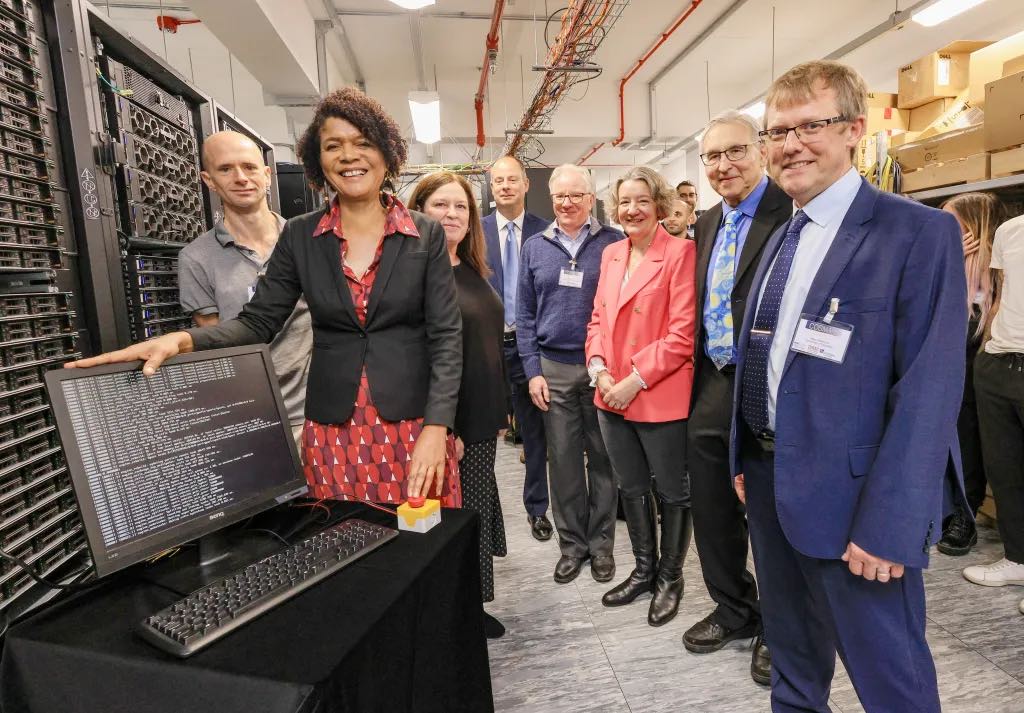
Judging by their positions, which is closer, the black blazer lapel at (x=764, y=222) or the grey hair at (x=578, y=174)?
the black blazer lapel at (x=764, y=222)

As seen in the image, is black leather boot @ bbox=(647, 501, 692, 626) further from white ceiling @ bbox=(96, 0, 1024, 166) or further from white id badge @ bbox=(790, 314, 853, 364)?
white ceiling @ bbox=(96, 0, 1024, 166)

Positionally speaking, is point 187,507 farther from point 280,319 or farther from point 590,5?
point 590,5

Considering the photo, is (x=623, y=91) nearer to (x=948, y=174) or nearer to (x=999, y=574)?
(x=948, y=174)

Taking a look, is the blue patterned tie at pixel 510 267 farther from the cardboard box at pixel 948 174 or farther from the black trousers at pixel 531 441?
A: the cardboard box at pixel 948 174

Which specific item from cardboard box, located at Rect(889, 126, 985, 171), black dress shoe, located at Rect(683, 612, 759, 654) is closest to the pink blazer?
black dress shoe, located at Rect(683, 612, 759, 654)

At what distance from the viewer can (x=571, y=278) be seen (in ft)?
7.22

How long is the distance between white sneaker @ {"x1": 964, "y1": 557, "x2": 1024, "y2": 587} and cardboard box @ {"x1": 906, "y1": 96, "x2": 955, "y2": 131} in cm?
272

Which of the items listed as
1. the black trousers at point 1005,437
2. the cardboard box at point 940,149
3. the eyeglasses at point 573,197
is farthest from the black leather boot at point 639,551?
the cardboard box at point 940,149

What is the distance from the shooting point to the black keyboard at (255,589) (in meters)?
0.72

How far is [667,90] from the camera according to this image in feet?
27.6

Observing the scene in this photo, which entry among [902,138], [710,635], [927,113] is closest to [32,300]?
[710,635]

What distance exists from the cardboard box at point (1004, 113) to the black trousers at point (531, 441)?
7.88 feet

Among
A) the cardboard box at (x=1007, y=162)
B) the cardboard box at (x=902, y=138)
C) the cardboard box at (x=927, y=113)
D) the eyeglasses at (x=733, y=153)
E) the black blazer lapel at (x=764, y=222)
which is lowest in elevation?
the black blazer lapel at (x=764, y=222)

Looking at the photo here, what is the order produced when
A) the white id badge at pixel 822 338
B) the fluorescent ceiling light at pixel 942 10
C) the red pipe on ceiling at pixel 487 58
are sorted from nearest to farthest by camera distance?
the white id badge at pixel 822 338 → the fluorescent ceiling light at pixel 942 10 → the red pipe on ceiling at pixel 487 58
